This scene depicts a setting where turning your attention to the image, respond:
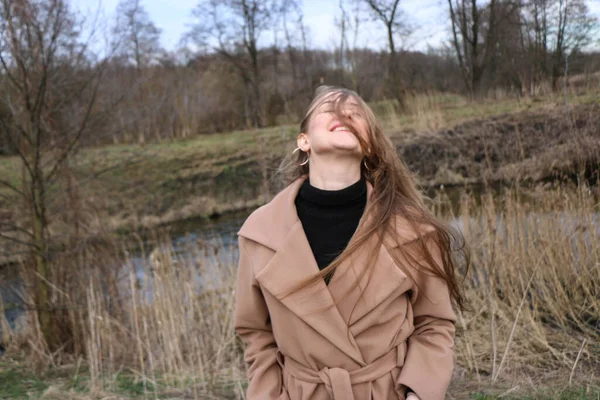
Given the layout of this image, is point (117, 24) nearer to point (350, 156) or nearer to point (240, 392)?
point (240, 392)

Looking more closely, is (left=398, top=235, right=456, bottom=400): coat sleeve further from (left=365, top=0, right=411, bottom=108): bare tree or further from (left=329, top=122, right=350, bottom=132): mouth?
(left=365, top=0, right=411, bottom=108): bare tree

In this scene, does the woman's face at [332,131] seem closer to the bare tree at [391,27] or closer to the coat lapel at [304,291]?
the coat lapel at [304,291]

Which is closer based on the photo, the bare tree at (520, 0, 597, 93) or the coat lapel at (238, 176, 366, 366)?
A: the coat lapel at (238, 176, 366, 366)

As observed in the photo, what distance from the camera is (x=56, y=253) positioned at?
223 inches

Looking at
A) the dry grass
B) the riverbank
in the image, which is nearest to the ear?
the riverbank

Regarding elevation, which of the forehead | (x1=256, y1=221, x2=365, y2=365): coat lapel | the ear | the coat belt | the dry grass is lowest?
the dry grass

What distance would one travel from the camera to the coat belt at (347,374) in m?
1.60

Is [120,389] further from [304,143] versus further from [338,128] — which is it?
[338,128]

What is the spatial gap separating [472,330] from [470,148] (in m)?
5.08

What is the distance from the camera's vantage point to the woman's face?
5.41 feet

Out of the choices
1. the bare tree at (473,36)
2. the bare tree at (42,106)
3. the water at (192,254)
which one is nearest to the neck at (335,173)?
the water at (192,254)

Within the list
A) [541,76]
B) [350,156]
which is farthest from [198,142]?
[350,156]

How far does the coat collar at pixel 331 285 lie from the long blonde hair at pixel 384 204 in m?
0.02

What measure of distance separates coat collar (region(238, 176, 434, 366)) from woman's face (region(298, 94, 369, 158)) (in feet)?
0.69
